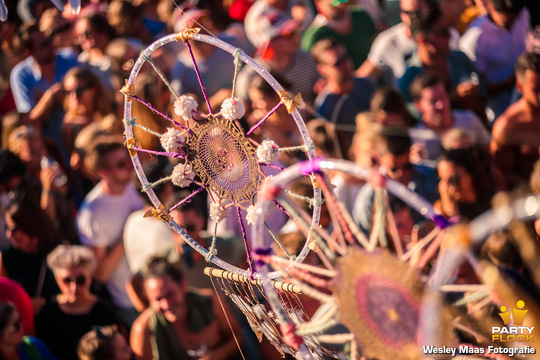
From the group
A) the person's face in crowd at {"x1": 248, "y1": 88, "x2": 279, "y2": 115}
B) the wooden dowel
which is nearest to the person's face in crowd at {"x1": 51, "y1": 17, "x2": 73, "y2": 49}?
the person's face in crowd at {"x1": 248, "y1": 88, "x2": 279, "y2": 115}

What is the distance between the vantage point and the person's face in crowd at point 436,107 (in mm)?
4816

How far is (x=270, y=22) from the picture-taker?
19.8ft

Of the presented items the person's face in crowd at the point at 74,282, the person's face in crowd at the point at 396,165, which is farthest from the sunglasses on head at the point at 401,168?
the person's face in crowd at the point at 74,282

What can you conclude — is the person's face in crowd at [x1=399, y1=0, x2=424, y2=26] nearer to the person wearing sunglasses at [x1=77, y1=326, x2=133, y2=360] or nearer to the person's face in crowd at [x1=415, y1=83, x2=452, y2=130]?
the person's face in crowd at [x1=415, y1=83, x2=452, y2=130]

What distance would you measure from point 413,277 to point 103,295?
2.84m

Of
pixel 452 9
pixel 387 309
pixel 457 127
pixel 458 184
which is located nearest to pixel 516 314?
pixel 387 309

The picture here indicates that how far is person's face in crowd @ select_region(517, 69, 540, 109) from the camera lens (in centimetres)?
469

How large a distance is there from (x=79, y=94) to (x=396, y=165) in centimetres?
250

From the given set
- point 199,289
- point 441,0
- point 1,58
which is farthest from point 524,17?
point 1,58

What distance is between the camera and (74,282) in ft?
15.3

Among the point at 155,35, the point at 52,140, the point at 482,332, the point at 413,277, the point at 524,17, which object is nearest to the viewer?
the point at 413,277

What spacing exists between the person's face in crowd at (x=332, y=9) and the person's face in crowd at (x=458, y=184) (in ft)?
6.33

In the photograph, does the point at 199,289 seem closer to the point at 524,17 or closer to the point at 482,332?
the point at 482,332

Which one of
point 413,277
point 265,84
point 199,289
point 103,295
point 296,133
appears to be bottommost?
point 103,295
